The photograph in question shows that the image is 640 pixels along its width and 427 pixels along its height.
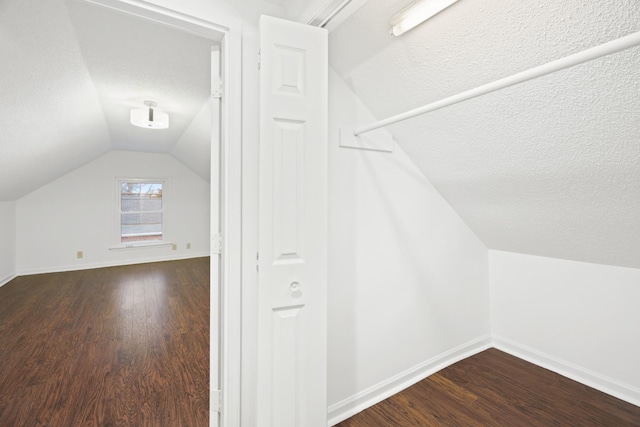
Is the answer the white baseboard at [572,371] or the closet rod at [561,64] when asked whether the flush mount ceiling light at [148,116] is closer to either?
the closet rod at [561,64]

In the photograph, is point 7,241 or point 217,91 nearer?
point 217,91

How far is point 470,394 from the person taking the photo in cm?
185

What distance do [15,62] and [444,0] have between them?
7.85ft

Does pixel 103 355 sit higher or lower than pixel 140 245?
lower

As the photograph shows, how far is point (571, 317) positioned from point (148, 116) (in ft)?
13.8

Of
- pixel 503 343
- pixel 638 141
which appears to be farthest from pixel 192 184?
pixel 638 141

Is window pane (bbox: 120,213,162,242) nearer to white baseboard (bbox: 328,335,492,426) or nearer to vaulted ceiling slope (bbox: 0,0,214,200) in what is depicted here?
vaulted ceiling slope (bbox: 0,0,214,200)

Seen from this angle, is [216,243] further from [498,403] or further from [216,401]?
[498,403]

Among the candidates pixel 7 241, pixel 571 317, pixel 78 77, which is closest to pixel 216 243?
pixel 78 77

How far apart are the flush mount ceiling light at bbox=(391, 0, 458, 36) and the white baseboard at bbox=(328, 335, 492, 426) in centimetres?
199

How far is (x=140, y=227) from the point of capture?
19.6 ft

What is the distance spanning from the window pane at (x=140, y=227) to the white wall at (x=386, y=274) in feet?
18.9

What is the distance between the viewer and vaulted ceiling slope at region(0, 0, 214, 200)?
61.7 inches

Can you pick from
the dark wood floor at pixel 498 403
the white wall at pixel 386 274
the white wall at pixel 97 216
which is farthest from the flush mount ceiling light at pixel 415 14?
the white wall at pixel 97 216
